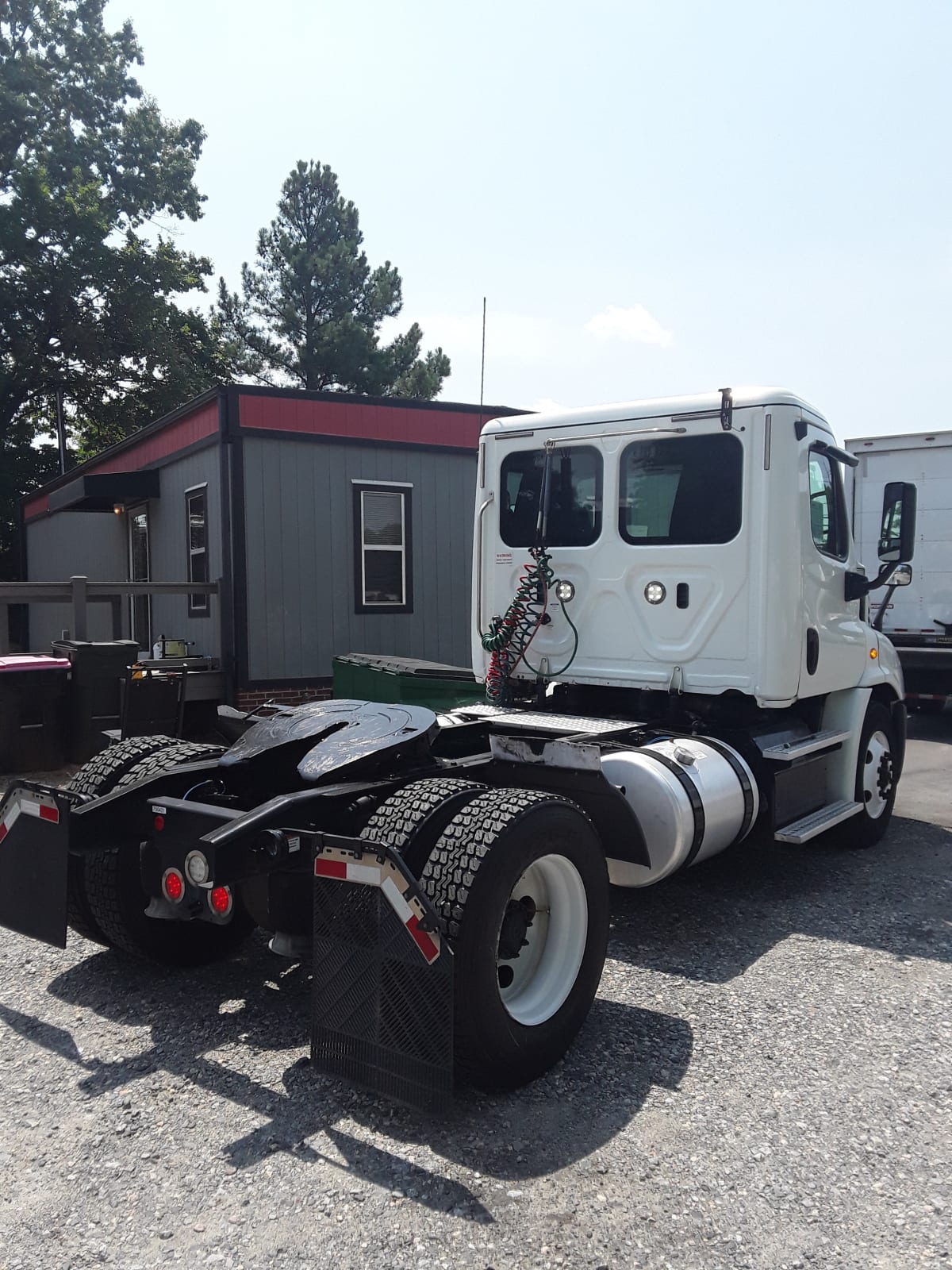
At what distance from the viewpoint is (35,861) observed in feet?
12.7

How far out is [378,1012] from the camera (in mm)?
3037

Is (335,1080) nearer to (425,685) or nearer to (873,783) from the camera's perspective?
(873,783)

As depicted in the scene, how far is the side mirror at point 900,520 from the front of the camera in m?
6.06

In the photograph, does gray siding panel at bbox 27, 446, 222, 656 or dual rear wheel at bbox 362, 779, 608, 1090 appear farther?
gray siding panel at bbox 27, 446, 222, 656

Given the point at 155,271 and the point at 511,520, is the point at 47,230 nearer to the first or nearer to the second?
the point at 155,271

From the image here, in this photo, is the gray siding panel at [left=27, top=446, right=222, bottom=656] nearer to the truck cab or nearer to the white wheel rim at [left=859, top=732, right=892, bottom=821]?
the truck cab

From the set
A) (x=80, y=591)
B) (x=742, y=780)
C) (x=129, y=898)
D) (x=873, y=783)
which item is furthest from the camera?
(x=80, y=591)

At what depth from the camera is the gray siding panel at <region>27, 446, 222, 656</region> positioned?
11281 millimetres

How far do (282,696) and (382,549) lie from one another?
6.94ft

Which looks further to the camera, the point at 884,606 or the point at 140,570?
the point at 140,570

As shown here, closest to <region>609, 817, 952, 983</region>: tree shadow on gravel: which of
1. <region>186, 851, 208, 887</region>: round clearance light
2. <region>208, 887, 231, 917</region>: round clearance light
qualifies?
<region>208, 887, 231, 917</region>: round clearance light

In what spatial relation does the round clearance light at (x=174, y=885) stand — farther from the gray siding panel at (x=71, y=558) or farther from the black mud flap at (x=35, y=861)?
the gray siding panel at (x=71, y=558)

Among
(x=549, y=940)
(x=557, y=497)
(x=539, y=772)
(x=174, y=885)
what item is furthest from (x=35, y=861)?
(x=557, y=497)

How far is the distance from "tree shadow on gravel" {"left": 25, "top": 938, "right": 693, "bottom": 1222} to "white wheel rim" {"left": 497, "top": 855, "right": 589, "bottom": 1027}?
0.85ft
